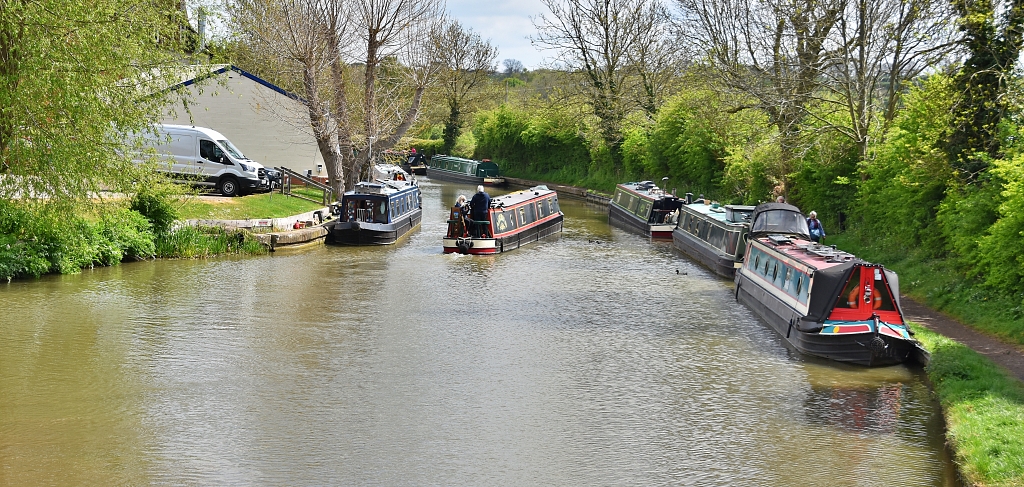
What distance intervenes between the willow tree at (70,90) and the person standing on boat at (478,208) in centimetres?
980

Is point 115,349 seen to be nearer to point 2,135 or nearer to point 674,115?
point 2,135

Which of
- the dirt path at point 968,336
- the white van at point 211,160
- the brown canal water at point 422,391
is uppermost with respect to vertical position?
the white van at point 211,160

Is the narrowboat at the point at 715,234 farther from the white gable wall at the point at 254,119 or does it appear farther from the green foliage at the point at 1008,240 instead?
the white gable wall at the point at 254,119

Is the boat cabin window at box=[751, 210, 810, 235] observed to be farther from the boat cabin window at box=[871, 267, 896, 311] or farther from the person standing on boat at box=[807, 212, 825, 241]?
the boat cabin window at box=[871, 267, 896, 311]

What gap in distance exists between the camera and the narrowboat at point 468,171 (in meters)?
53.8

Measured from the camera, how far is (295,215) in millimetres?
25469

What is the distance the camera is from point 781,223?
63.5 ft

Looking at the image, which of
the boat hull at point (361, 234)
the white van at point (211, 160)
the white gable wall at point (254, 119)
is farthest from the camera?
the white gable wall at point (254, 119)

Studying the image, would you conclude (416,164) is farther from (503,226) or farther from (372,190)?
(503,226)

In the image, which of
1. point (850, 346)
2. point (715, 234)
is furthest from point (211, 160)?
point (850, 346)

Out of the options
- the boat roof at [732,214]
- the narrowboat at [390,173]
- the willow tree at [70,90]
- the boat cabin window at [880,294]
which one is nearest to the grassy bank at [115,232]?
the willow tree at [70,90]

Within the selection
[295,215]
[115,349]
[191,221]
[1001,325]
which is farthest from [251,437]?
[295,215]

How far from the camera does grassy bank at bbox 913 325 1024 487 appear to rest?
8.27 m

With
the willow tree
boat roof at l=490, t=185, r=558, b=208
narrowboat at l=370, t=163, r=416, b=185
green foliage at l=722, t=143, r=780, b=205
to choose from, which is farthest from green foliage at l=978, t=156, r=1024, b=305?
narrowboat at l=370, t=163, r=416, b=185
